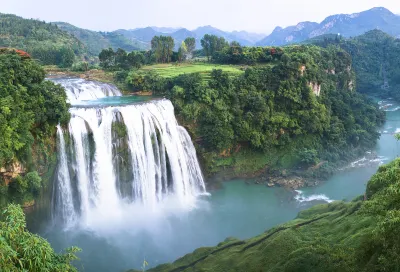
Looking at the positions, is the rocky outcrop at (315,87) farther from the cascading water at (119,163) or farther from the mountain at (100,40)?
the mountain at (100,40)

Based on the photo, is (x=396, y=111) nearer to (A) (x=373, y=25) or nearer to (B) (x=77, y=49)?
(B) (x=77, y=49)

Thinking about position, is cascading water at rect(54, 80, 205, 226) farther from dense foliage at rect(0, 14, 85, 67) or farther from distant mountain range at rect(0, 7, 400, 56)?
distant mountain range at rect(0, 7, 400, 56)

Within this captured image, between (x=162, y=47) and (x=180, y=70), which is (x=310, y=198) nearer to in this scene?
(x=180, y=70)

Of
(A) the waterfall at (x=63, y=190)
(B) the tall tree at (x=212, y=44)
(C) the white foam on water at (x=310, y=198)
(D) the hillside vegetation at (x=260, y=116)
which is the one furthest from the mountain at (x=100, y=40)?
(C) the white foam on water at (x=310, y=198)

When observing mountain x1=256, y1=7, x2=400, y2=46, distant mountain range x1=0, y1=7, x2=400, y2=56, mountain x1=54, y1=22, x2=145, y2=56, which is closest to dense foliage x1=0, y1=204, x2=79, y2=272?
mountain x1=54, y1=22, x2=145, y2=56

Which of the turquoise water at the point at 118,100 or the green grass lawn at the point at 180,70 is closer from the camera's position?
the turquoise water at the point at 118,100

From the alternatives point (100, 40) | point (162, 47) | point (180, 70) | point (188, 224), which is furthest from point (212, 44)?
point (100, 40)
